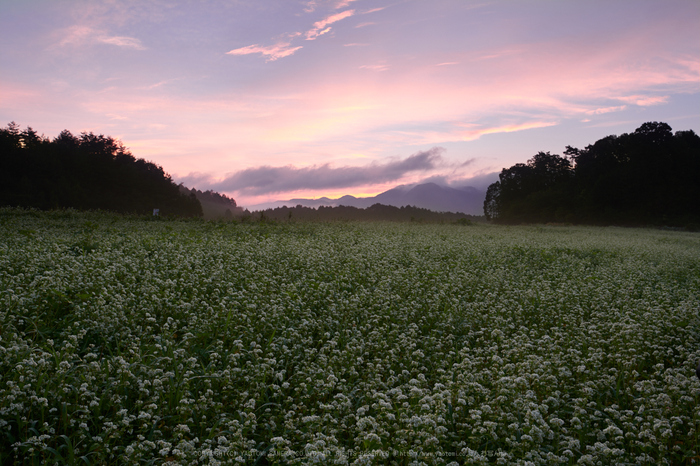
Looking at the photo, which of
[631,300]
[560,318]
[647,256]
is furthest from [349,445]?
[647,256]

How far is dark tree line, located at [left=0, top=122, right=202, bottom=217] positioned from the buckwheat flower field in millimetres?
31746

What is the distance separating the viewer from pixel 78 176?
53.8 meters

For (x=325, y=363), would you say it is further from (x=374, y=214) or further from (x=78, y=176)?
(x=78, y=176)

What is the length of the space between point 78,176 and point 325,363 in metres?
63.8

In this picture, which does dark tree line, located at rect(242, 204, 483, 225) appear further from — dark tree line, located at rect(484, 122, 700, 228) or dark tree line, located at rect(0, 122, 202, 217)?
dark tree line, located at rect(484, 122, 700, 228)

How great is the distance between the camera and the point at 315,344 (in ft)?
19.2

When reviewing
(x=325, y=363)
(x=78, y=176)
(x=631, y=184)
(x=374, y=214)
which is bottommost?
(x=325, y=363)

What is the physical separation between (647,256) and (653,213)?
146ft

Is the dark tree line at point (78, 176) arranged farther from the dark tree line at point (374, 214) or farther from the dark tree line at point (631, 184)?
the dark tree line at point (631, 184)

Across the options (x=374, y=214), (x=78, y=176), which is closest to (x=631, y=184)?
(x=374, y=214)

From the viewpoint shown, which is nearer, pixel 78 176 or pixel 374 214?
pixel 374 214

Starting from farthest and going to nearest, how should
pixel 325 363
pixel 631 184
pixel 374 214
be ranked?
pixel 631 184 → pixel 374 214 → pixel 325 363

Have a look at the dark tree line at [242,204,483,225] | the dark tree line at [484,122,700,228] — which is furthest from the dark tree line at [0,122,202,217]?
the dark tree line at [484,122,700,228]

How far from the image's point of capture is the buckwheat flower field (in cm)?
333
